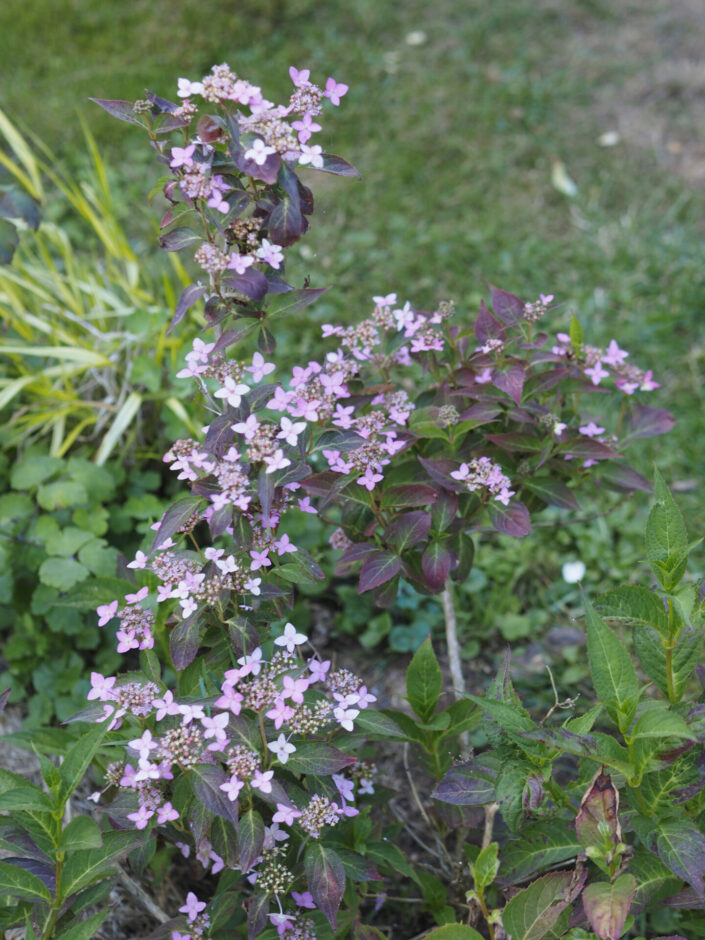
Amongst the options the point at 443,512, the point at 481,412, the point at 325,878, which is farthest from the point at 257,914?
the point at 481,412

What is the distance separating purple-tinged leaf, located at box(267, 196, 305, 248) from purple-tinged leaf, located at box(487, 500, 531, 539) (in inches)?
23.9

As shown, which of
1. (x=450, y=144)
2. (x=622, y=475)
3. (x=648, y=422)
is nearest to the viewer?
(x=622, y=475)

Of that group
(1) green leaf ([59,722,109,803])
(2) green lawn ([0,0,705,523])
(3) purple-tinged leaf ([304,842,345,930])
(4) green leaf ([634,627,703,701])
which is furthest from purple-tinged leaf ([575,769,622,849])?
(2) green lawn ([0,0,705,523])

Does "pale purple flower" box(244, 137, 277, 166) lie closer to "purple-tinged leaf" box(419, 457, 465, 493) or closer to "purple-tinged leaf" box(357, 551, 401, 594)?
"purple-tinged leaf" box(419, 457, 465, 493)

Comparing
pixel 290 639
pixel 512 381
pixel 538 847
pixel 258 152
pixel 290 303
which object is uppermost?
pixel 258 152

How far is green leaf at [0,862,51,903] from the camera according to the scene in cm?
121

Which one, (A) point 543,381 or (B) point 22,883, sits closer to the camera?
(B) point 22,883

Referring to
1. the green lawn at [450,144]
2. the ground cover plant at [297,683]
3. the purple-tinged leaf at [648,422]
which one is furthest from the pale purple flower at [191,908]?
the green lawn at [450,144]

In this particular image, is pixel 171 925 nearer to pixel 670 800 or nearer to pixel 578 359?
pixel 670 800

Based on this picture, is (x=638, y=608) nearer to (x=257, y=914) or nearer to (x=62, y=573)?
(x=257, y=914)

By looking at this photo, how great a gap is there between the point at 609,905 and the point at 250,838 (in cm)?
50

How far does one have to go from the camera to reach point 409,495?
1.50 meters

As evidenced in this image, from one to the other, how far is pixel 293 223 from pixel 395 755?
1367mm

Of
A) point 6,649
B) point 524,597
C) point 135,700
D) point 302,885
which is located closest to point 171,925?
point 302,885
